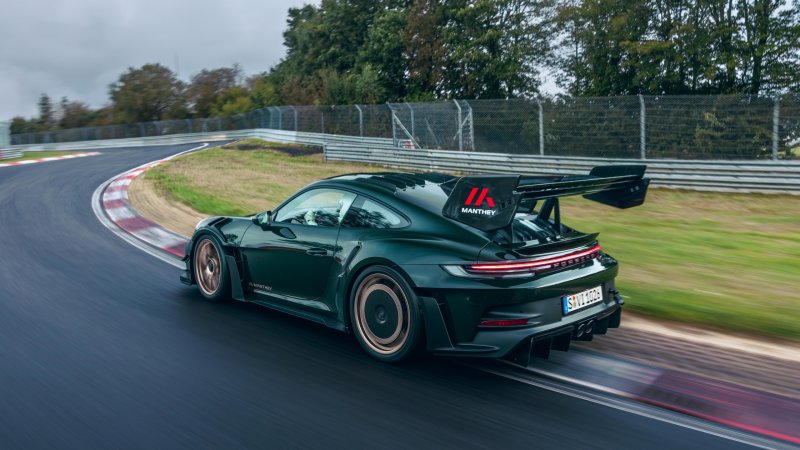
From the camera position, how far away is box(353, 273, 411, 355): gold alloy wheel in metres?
4.69

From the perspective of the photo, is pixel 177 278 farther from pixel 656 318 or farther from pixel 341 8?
pixel 341 8

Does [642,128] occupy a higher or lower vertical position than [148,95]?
lower

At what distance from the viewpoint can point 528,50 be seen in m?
34.5

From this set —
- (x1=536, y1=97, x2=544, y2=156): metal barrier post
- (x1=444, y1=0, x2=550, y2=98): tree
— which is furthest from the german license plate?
(x1=444, y1=0, x2=550, y2=98): tree

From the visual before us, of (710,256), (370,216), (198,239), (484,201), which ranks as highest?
(484,201)

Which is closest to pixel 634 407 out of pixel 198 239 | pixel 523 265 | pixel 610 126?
pixel 523 265

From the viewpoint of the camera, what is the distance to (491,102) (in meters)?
18.9

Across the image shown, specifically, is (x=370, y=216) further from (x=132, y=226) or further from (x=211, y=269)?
(x=132, y=226)

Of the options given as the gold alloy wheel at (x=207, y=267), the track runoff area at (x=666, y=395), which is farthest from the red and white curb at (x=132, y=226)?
the track runoff area at (x=666, y=395)

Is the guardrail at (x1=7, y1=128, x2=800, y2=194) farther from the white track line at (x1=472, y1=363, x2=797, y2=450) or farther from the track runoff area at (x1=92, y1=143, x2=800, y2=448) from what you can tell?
the white track line at (x1=472, y1=363, x2=797, y2=450)

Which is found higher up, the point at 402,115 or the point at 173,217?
the point at 402,115

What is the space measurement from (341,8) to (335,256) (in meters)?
43.8

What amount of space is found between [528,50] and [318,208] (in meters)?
31.2

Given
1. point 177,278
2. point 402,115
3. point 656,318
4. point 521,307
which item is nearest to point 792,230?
Result: point 656,318
